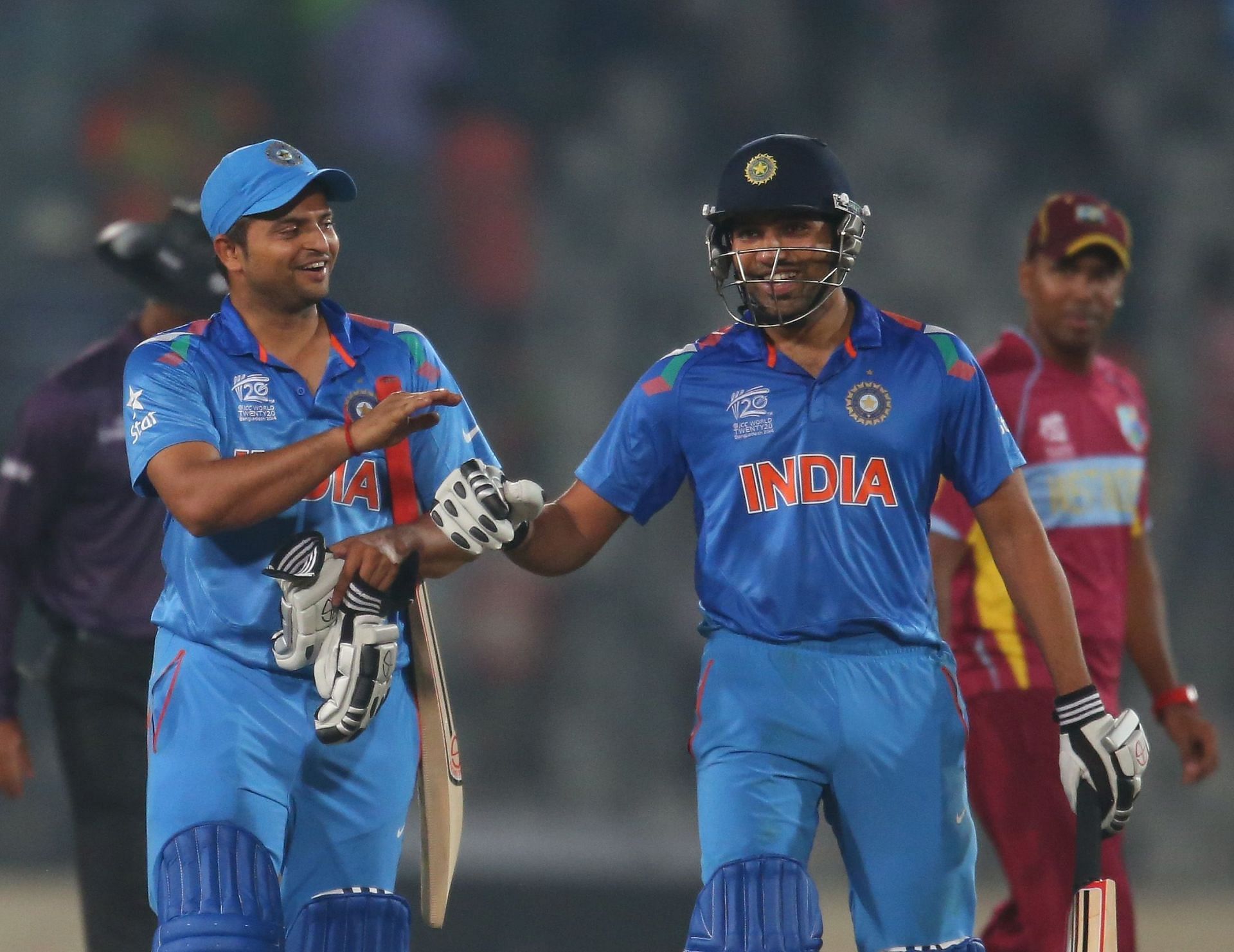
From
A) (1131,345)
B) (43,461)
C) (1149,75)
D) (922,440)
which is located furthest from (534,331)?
(922,440)

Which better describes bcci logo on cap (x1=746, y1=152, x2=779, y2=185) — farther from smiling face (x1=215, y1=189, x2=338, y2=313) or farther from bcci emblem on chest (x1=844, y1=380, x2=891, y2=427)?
smiling face (x1=215, y1=189, x2=338, y2=313)

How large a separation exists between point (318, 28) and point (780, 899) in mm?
7053

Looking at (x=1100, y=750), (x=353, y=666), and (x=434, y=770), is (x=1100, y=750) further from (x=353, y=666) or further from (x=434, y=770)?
(x=353, y=666)

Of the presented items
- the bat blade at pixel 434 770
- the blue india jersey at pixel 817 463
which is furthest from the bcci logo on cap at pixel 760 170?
the bat blade at pixel 434 770

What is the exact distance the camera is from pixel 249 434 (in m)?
3.14

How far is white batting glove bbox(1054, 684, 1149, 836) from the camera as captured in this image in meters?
3.15

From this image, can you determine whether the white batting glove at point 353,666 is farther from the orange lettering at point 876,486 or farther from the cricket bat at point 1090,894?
the cricket bat at point 1090,894

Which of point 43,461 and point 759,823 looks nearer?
point 759,823

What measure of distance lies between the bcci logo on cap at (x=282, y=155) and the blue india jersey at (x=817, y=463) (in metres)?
0.74

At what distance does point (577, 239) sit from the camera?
8.86 meters

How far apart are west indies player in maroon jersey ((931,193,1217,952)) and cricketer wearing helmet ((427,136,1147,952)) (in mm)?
890

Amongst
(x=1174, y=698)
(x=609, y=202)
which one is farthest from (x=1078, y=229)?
(x=609, y=202)

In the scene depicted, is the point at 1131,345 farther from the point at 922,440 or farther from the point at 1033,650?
the point at 922,440

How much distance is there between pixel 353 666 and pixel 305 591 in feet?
0.48
